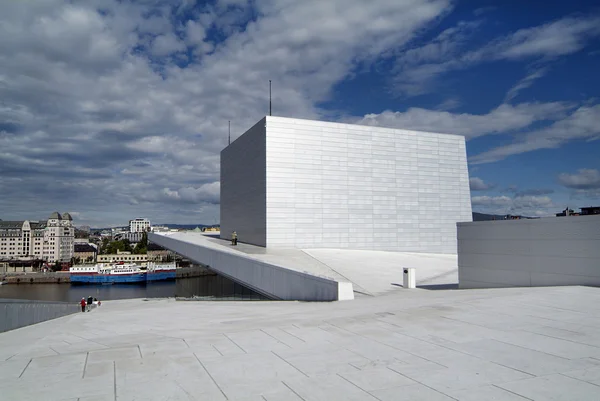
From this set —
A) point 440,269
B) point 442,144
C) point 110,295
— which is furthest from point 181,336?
point 110,295

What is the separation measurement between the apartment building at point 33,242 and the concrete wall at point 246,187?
137 meters

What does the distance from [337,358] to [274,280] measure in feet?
39.1

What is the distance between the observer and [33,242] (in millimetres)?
157750

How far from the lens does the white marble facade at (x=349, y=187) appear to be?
115ft

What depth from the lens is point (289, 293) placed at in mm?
16438

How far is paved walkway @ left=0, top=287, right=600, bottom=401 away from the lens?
509cm

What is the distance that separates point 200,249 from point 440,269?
18411 millimetres

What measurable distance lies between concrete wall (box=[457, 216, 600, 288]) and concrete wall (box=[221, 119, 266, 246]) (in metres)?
21.2

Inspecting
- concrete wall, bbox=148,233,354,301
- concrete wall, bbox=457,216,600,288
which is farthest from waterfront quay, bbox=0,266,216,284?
concrete wall, bbox=457,216,600,288

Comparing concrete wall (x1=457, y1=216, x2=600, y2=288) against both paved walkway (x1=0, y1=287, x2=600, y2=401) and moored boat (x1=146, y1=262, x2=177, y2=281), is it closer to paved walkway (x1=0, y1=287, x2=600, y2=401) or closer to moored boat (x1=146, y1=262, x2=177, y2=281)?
paved walkway (x1=0, y1=287, x2=600, y2=401)

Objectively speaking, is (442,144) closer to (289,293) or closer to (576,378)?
(289,293)

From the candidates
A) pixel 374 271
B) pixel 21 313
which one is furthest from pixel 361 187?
pixel 21 313

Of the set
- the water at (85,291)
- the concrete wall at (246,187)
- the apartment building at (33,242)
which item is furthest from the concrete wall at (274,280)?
the apartment building at (33,242)

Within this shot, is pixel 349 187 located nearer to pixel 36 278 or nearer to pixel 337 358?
pixel 337 358
